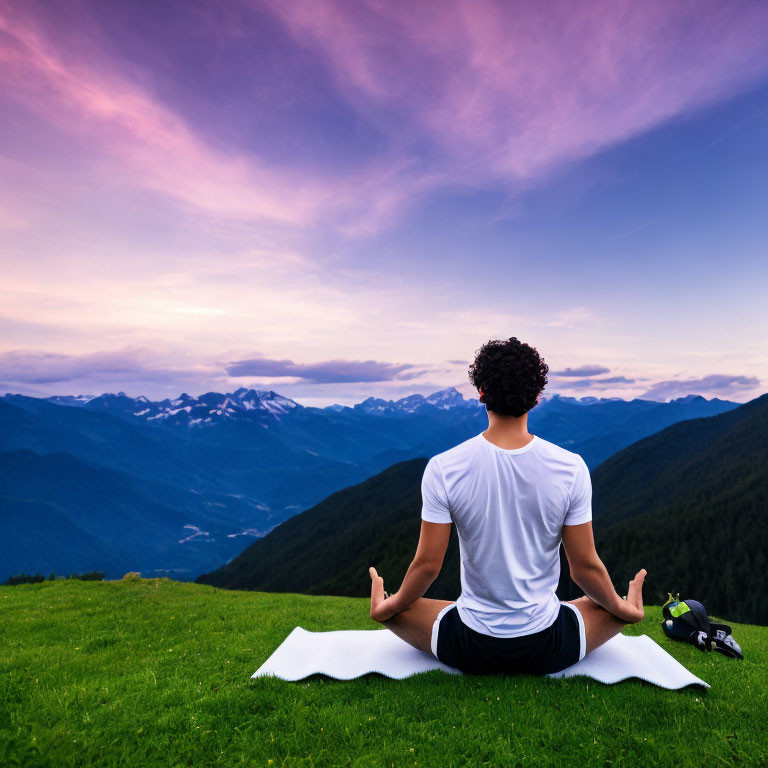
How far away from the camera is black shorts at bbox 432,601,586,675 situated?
4891mm

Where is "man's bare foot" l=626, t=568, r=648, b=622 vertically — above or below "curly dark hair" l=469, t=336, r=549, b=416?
below

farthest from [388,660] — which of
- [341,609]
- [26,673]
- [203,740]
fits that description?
[341,609]

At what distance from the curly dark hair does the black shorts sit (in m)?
2.45

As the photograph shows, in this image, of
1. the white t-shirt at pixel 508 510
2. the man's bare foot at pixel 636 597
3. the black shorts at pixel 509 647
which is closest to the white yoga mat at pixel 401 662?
Result: the black shorts at pixel 509 647

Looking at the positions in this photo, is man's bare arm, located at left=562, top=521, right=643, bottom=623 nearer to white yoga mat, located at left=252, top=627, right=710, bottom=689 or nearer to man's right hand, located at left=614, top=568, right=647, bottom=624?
man's right hand, located at left=614, top=568, right=647, bottom=624

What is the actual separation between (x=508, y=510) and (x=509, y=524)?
0.51 feet

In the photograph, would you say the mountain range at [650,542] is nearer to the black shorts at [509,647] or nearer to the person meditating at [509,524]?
the black shorts at [509,647]

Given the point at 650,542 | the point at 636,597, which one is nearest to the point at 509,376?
the point at 636,597

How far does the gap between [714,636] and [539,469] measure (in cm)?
591

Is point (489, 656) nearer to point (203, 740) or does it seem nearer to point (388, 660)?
point (388, 660)

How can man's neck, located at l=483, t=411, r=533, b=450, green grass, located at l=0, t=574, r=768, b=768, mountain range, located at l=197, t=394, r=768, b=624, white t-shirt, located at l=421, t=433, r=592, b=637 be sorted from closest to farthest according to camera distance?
green grass, located at l=0, t=574, r=768, b=768 → white t-shirt, located at l=421, t=433, r=592, b=637 → man's neck, located at l=483, t=411, r=533, b=450 → mountain range, located at l=197, t=394, r=768, b=624

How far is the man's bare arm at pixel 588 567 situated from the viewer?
4.50m

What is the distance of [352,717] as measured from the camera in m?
4.56

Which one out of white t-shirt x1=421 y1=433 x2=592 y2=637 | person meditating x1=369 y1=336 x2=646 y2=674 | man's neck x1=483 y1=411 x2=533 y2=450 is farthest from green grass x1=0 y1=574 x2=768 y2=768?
man's neck x1=483 y1=411 x2=533 y2=450
